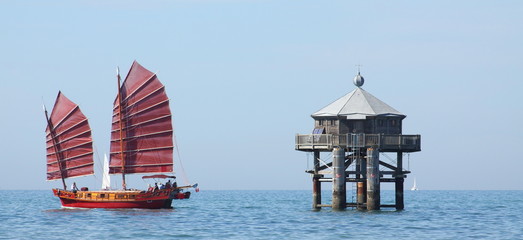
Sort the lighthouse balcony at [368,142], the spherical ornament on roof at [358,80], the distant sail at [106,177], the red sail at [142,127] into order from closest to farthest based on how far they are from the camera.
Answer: the lighthouse balcony at [368,142] → the spherical ornament on roof at [358,80] → the red sail at [142,127] → the distant sail at [106,177]

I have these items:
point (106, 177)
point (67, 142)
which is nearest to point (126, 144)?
point (67, 142)

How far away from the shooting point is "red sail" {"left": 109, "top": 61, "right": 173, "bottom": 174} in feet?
249

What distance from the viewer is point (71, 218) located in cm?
6688

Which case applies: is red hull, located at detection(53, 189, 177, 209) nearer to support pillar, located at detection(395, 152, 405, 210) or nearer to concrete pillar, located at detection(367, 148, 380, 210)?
support pillar, located at detection(395, 152, 405, 210)

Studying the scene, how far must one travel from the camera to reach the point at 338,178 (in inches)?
2354

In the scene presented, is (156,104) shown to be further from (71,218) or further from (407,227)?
(407,227)

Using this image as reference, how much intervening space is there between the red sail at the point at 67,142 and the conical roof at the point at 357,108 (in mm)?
22363

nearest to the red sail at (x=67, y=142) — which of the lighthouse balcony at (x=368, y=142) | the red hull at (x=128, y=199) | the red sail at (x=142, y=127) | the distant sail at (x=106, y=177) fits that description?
the red sail at (x=142, y=127)

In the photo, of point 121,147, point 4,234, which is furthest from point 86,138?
point 4,234

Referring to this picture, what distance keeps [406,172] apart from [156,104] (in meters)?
22.0

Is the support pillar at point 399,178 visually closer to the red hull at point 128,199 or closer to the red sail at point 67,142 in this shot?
the red hull at point 128,199

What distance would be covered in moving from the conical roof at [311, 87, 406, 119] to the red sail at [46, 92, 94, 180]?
73.4ft

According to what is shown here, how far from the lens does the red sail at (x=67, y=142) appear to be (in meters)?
76.8

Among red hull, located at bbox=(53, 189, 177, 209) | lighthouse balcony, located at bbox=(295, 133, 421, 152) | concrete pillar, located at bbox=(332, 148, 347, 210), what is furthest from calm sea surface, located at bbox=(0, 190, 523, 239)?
red hull, located at bbox=(53, 189, 177, 209)
